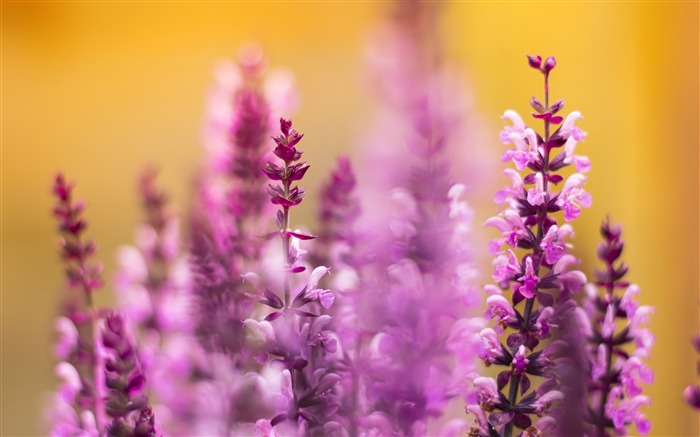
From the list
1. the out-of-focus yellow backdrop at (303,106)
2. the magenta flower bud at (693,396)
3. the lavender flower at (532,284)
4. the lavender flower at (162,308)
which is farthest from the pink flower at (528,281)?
the out-of-focus yellow backdrop at (303,106)

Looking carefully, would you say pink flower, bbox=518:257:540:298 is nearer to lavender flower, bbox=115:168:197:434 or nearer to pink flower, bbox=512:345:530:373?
pink flower, bbox=512:345:530:373

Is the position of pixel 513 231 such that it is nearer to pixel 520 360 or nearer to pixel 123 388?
pixel 520 360

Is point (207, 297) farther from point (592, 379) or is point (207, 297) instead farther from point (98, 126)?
point (98, 126)

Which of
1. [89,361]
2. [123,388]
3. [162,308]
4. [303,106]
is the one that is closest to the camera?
[123,388]

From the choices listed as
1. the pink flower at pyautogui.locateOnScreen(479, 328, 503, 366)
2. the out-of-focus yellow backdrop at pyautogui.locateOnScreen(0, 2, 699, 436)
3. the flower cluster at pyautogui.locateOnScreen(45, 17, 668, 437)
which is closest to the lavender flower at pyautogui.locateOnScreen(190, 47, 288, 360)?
the flower cluster at pyautogui.locateOnScreen(45, 17, 668, 437)

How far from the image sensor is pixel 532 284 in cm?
36

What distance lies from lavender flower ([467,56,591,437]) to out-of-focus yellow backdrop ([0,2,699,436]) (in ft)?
1.98

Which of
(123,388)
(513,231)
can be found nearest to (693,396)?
(513,231)

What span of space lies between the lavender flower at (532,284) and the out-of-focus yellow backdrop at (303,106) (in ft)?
1.98

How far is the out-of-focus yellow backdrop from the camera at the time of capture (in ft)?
3.55

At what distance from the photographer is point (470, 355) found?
1.40 feet

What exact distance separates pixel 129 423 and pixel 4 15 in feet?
4.11

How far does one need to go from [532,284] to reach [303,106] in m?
0.99

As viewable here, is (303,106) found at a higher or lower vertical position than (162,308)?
higher
